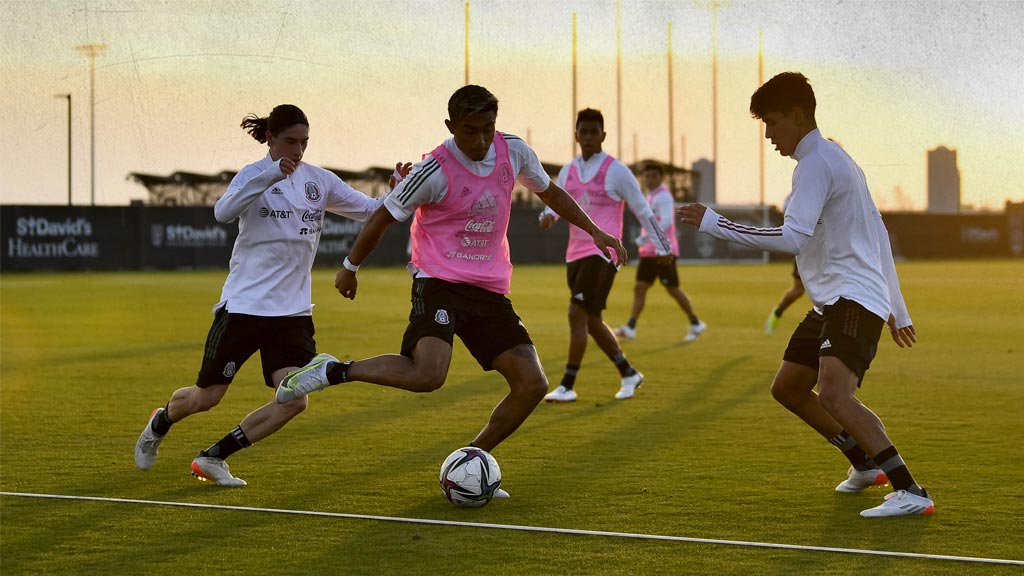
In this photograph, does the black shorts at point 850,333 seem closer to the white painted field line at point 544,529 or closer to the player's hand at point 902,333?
the player's hand at point 902,333

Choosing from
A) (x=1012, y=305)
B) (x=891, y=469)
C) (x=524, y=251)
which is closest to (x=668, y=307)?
(x=1012, y=305)

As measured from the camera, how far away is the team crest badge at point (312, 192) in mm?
7270

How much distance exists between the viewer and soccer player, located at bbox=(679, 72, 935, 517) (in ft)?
20.1

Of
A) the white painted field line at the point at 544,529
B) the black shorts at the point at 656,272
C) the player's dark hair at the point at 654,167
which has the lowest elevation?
the white painted field line at the point at 544,529

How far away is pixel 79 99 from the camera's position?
8.86m

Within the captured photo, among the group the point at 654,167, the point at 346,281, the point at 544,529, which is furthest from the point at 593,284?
the point at 654,167

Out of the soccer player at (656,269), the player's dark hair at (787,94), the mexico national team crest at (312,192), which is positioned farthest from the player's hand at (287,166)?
the soccer player at (656,269)

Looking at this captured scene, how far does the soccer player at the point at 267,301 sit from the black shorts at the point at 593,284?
4.31 meters

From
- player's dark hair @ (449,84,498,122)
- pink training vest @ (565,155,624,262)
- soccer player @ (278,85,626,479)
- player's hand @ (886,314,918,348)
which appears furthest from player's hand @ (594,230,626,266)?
pink training vest @ (565,155,624,262)

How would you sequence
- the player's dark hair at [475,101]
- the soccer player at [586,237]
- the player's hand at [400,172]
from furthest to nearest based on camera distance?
the soccer player at [586,237], the player's hand at [400,172], the player's dark hair at [475,101]

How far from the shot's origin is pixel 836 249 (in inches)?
246

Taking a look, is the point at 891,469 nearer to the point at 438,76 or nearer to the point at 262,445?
the point at 262,445

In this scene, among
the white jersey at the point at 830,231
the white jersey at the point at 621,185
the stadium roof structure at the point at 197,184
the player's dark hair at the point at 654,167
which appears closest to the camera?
the white jersey at the point at 830,231

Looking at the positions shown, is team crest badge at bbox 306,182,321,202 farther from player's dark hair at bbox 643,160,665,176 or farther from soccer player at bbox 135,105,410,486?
player's dark hair at bbox 643,160,665,176
